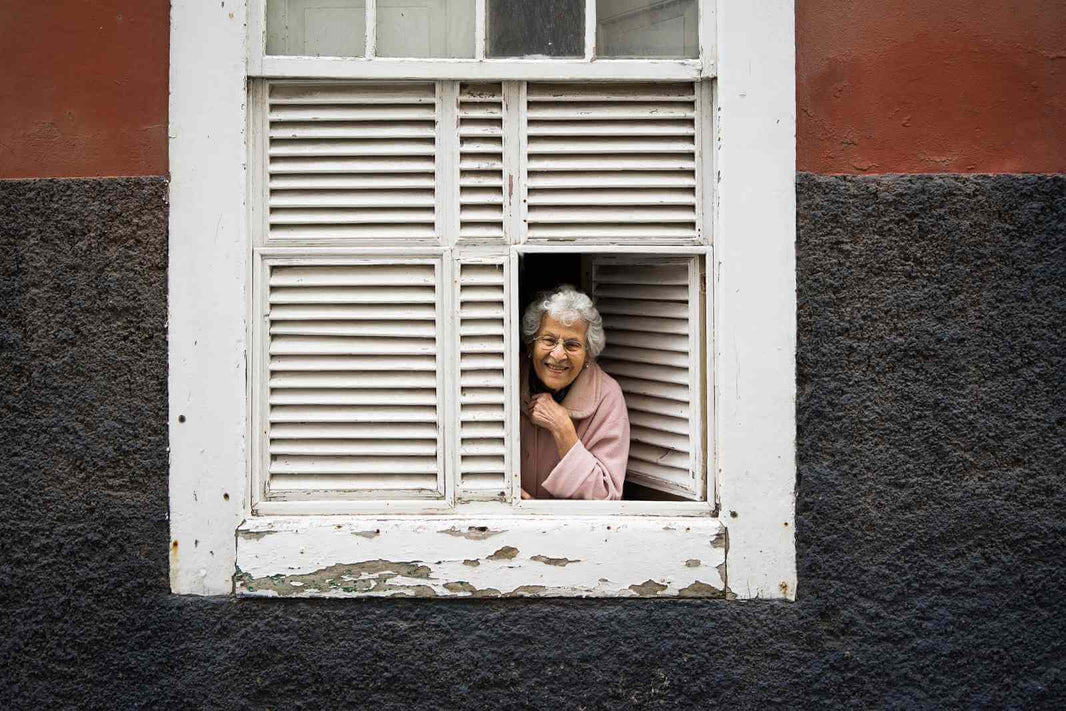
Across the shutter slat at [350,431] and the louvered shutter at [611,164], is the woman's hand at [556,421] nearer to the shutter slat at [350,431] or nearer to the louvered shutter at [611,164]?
the shutter slat at [350,431]

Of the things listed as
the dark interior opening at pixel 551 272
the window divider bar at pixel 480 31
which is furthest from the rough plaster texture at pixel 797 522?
the dark interior opening at pixel 551 272

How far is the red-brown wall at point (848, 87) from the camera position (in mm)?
3258

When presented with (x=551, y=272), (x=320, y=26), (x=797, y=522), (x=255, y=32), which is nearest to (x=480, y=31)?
(x=320, y=26)

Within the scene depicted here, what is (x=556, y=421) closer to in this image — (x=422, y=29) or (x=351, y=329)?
(x=351, y=329)

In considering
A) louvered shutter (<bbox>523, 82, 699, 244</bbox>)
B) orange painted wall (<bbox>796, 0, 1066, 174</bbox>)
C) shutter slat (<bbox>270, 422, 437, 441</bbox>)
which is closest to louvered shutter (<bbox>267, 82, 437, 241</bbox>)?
louvered shutter (<bbox>523, 82, 699, 244</bbox>)

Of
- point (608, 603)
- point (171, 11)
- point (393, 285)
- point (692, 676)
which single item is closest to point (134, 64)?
point (171, 11)

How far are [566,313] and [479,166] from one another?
0.65 m

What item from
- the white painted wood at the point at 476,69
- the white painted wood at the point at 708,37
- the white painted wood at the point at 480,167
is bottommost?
the white painted wood at the point at 480,167

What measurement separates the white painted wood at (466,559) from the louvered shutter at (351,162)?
0.97 metres

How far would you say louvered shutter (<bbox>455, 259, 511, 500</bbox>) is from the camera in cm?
337

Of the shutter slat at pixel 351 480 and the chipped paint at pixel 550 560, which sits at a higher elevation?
the shutter slat at pixel 351 480

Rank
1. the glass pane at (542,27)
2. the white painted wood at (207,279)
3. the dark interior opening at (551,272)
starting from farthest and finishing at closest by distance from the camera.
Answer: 1. the dark interior opening at (551,272)
2. the glass pane at (542,27)
3. the white painted wood at (207,279)

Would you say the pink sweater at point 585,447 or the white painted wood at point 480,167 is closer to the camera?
the white painted wood at point 480,167

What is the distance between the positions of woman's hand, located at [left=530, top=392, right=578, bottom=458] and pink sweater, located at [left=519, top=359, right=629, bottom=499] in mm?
50
